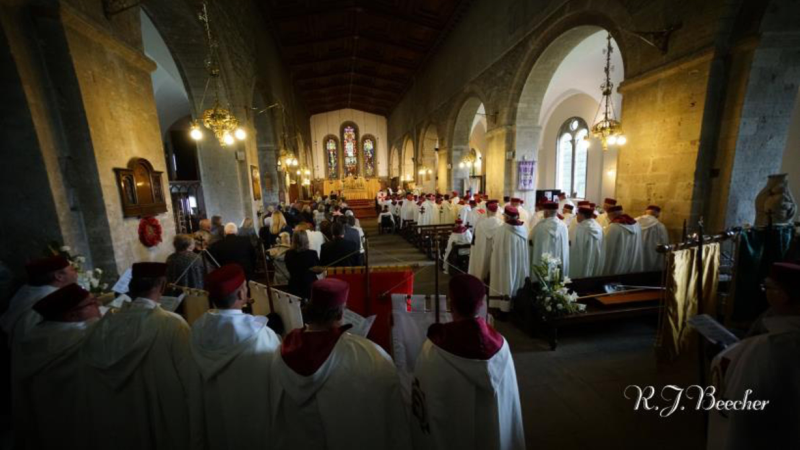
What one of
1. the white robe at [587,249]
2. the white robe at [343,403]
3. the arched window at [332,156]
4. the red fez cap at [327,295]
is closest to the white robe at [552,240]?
the white robe at [587,249]

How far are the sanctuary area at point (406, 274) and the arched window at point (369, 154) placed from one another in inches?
761

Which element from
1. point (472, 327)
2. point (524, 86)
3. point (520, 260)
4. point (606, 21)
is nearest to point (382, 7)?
point (524, 86)

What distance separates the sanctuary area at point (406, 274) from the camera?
1.73 m

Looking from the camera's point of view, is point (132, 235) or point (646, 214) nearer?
point (132, 235)

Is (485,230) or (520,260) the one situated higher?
(485,230)

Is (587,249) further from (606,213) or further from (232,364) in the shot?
(232,364)

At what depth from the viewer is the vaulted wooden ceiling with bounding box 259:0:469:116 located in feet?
40.1

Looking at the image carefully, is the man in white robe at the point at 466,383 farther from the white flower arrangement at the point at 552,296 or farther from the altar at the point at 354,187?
the altar at the point at 354,187

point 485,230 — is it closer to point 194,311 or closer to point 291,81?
point 194,311

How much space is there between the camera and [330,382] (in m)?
1.67

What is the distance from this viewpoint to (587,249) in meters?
5.62

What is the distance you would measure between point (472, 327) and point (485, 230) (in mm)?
4657

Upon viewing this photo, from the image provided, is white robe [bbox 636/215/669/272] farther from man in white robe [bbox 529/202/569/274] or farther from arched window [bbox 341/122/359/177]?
arched window [bbox 341/122/359/177]

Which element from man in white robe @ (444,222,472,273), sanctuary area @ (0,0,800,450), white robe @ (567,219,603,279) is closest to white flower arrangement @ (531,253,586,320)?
sanctuary area @ (0,0,800,450)
